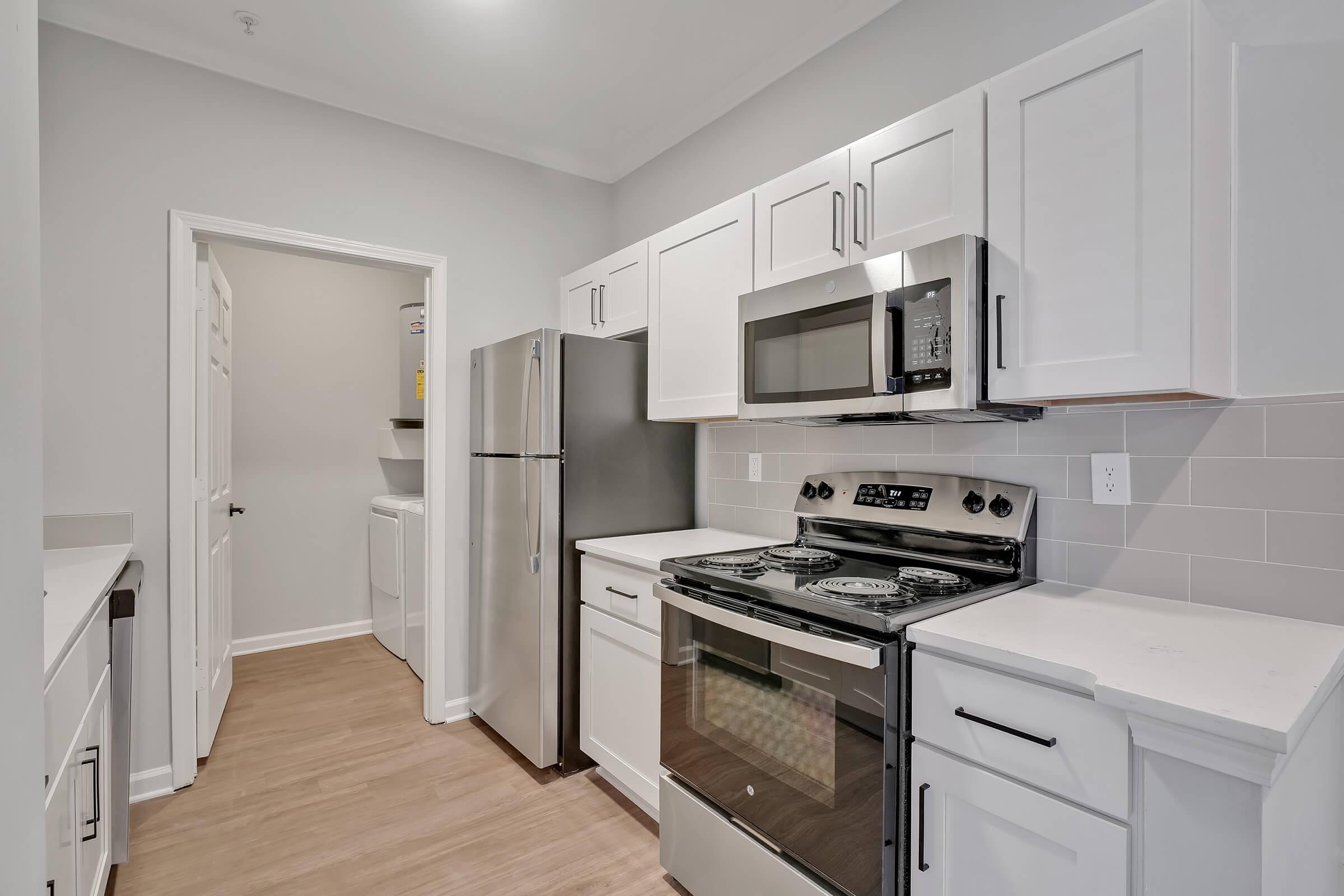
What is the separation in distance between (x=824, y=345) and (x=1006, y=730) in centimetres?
102

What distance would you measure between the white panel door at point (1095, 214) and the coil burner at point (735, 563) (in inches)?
29.4

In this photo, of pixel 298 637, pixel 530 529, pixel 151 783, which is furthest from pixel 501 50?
pixel 298 637

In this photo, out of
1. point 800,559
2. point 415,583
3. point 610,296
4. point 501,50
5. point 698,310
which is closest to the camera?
point 800,559

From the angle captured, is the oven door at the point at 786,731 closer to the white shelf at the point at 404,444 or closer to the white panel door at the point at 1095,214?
the white panel door at the point at 1095,214

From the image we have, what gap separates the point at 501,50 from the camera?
7.98 ft

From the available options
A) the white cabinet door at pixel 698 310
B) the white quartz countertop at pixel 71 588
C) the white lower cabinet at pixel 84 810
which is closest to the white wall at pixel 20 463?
the white quartz countertop at pixel 71 588

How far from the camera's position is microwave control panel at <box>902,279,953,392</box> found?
1.48 meters

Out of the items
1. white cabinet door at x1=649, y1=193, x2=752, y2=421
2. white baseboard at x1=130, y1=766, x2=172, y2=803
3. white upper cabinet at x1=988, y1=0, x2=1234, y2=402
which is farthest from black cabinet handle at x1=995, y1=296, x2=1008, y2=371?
white baseboard at x1=130, y1=766, x2=172, y2=803

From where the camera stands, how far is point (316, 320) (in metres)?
4.21

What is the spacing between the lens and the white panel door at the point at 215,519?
8.23 ft

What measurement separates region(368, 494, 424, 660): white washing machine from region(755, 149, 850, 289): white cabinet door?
92.7 inches

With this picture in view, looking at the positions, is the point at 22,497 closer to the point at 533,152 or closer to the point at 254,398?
the point at 533,152

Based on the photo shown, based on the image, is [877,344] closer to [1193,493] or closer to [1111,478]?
[1111,478]

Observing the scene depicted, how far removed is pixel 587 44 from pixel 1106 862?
2.74 metres
